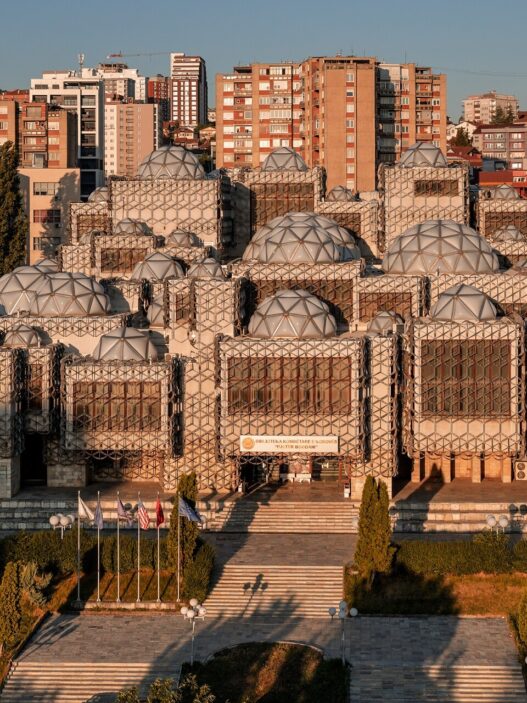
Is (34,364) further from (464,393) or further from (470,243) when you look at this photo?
(470,243)

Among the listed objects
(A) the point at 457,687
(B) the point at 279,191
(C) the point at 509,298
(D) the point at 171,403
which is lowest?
(A) the point at 457,687

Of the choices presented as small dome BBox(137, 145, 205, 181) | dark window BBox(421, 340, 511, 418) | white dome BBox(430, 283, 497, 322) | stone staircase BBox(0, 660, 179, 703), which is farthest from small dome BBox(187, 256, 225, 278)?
stone staircase BBox(0, 660, 179, 703)

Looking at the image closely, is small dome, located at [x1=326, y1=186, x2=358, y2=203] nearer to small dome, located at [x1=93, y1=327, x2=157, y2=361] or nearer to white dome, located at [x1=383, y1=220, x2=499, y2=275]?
white dome, located at [x1=383, y1=220, x2=499, y2=275]

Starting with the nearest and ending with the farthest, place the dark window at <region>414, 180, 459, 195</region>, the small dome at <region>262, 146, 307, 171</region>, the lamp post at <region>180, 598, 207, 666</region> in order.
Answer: the lamp post at <region>180, 598, 207, 666</region>, the dark window at <region>414, 180, 459, 195</region>, the small dome at <region>262, 146, 307, 171</region>

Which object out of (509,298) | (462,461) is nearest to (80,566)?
(462,461)

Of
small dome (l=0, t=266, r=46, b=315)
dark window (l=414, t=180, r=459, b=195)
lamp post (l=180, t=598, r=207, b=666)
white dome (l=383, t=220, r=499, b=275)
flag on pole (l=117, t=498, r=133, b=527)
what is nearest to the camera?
lamp post (l=180, t=598, r=207, b=666)
